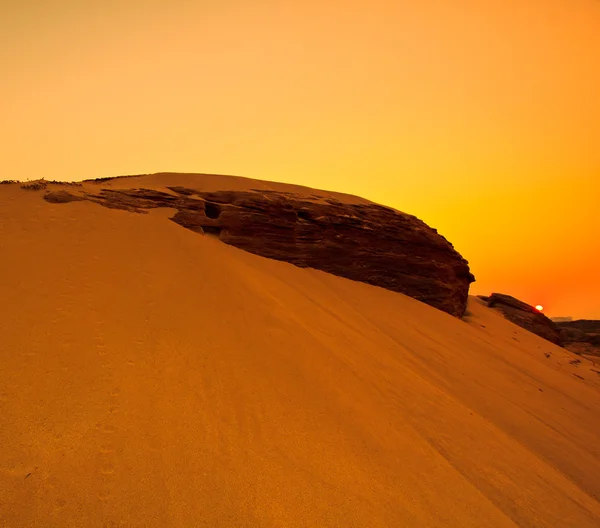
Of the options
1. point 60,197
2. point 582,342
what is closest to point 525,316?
point 582,342

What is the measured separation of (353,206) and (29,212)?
8.40 meters

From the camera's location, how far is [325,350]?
4.79 m

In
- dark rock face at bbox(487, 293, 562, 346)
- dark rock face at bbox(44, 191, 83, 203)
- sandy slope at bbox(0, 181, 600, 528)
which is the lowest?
sandy slope at bbox(0, 181, 600, 528)

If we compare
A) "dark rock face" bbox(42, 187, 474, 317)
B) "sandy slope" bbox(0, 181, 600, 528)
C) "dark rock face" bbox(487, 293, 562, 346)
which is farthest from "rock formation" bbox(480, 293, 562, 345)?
"sandy slope" bbox(0, 181, 600, 528)

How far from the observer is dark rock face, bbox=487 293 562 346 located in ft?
58.0

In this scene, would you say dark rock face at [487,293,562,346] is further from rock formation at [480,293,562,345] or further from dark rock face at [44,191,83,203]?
dark rock face at [44,191,83,203]

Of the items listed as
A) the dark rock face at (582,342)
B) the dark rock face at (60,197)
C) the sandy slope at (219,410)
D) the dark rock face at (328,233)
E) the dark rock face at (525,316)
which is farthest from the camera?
the dark rock face at (582,342)

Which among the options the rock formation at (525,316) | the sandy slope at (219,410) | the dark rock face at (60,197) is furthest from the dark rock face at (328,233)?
the rock formation at (525,316)

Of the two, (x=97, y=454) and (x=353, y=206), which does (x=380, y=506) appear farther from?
(x=353, y=206)

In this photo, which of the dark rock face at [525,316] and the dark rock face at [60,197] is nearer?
the dark rock face at [60,197]

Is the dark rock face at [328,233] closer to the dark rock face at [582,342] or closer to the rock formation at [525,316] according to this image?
the rock formation at [525,316]

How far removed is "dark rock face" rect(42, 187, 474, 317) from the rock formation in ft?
21.9

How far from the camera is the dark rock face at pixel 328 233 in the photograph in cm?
833

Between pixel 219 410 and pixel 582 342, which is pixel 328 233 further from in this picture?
pixel 582 342
